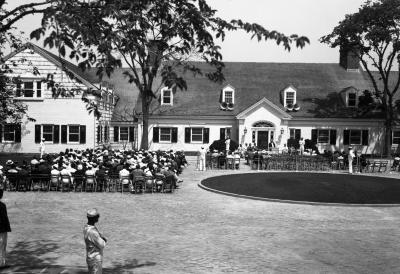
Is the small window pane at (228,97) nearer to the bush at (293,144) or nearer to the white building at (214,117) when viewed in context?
the white building at (214,117)

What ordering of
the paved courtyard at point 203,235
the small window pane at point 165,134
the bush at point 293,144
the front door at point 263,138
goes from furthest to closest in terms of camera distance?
1. the small window pane at point 165,134
2. the front door at point 263,138
3. the bush at point 293,144
4. the paved courtyard at point 203,235

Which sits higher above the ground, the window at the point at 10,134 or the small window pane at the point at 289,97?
the small window pane at the point at 289,97

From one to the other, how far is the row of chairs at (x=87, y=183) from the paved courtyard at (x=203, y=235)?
948 millimetres

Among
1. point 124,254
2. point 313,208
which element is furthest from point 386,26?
point 124,254

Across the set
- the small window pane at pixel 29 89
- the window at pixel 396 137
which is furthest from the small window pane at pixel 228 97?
the small window pane at pixel 29 89

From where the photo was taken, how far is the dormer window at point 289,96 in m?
42.0

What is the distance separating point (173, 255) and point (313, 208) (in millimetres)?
7917

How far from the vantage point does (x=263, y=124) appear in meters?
40.1

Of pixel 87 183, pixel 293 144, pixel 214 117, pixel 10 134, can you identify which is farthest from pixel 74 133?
pixel 293 144

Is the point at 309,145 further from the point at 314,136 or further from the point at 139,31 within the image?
the point at 139,31

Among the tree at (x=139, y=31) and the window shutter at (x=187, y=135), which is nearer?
the tree at (x=139, y=31)

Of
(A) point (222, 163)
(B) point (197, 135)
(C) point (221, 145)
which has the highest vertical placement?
(B) point (197, 135)

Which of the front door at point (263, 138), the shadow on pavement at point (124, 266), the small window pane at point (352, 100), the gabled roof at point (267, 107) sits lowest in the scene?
the shadow on pavement at point (124, 266)

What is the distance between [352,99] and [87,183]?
3145cm
